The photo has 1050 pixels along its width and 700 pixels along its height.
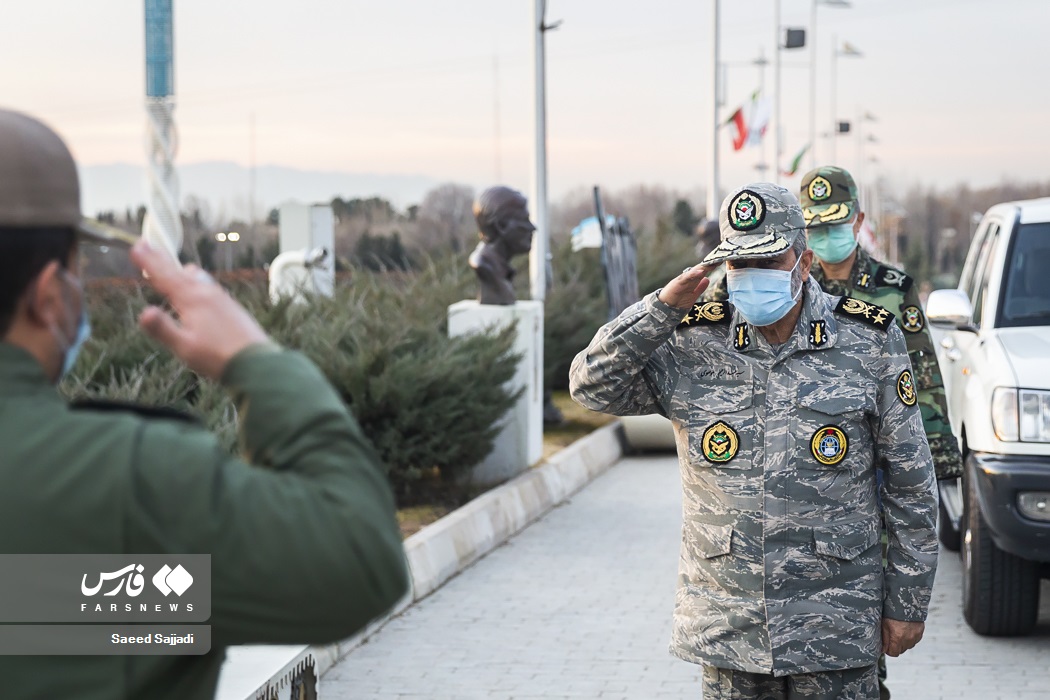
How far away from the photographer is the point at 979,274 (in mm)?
8430

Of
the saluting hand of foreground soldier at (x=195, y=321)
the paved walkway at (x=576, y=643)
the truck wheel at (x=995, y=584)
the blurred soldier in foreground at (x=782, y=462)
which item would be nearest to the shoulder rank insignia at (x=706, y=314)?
the blurred soldier in foreground at (x=782, y=462)

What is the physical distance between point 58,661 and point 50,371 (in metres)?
0.33

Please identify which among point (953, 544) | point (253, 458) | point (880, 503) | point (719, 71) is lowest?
point (953, 544)

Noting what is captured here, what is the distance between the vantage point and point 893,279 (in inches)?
221

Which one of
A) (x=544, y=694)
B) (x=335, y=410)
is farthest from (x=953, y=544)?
(x=335, y=410)

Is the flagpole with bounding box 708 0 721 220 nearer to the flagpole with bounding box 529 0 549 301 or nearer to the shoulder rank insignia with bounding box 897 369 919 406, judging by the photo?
the flagpole with bounding box 529 0 549 301

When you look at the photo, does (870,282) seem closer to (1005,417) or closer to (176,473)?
(1005,417)

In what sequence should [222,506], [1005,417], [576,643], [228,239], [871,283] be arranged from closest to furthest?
[222,506], [871,283], [1005,417], [576,643], [228,239]

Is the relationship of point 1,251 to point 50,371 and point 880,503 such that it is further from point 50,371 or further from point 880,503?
point 880,503

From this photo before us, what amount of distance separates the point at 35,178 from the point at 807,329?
7.92 feet

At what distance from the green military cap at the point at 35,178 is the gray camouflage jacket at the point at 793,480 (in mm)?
2135

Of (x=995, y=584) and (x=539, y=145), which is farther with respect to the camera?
(x=539, y=145)

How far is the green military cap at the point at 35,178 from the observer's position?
5.42 feet

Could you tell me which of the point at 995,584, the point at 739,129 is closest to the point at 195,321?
the point at 995,584
